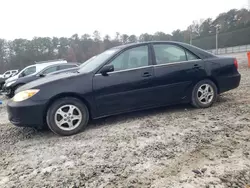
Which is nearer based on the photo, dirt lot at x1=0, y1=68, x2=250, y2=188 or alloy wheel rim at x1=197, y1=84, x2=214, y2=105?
dirt lot at x1=0, y1=68, x2=250, y2=188

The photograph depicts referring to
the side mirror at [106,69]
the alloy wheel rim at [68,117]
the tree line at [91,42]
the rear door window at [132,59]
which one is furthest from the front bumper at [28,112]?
the tree line at [91,42]

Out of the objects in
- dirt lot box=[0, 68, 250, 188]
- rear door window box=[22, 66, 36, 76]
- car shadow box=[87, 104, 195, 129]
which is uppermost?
rear door window box=[22, 66, 36, 76]

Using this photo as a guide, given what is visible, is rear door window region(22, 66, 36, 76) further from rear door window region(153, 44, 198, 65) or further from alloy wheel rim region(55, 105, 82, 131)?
rear door window region(153, 44, 198, 65)

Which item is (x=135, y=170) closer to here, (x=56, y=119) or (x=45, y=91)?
(x=56, y=119)

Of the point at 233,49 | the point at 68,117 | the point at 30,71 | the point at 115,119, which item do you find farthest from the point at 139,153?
the point at 233,49

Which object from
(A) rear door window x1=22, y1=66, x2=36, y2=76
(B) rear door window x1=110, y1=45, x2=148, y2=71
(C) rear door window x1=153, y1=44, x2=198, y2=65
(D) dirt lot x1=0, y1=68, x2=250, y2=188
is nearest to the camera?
(D) dirt lot x1=0, y1=68, x2=250, y2=188

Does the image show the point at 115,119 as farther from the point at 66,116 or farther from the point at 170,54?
the point at 170,54

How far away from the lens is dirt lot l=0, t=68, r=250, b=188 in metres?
2.26

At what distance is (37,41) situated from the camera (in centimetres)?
5278

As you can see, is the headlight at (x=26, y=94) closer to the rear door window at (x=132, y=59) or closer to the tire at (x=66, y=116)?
the tire at (x=66, y=116)

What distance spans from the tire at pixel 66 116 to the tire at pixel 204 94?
89.9 inches

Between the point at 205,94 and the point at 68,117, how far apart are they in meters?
2.82

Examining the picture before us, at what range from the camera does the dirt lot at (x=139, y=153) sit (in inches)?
89.0

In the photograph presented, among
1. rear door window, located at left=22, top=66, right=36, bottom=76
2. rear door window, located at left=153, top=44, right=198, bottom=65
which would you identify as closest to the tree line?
rear door window, located at left=22, top=66, right=36, bottom=76
